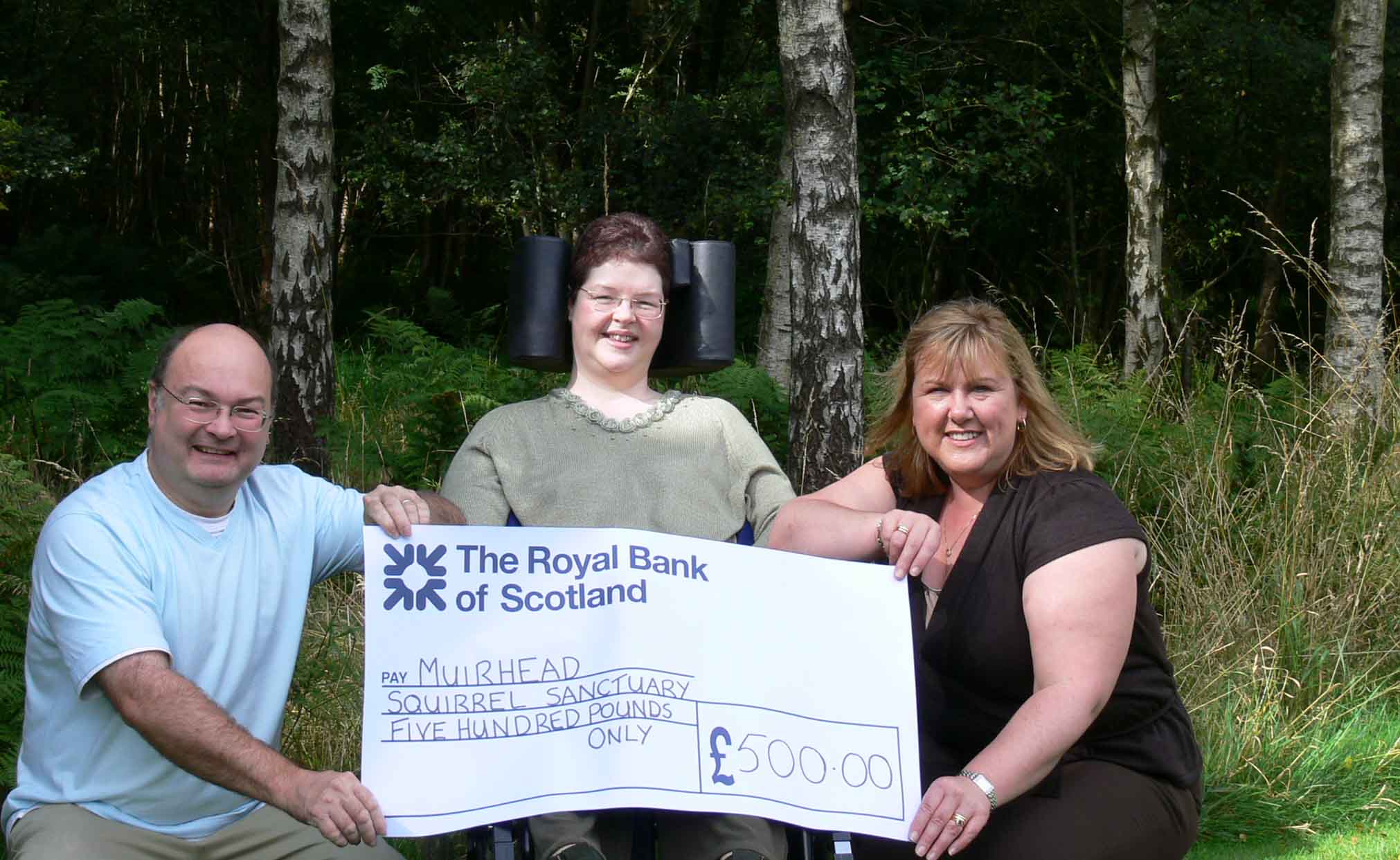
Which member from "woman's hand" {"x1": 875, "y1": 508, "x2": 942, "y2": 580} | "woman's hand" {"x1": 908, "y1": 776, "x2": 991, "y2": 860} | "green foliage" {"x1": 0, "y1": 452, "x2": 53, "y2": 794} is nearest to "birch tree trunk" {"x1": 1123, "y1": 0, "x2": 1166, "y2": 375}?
"woman's hand" {"x1": 875, "y1": 508, "x2": 942, "y2": 580}

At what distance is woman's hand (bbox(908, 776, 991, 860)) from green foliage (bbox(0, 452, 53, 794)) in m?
2.30

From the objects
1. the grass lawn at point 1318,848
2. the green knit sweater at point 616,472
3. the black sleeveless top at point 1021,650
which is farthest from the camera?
the grass lawn at point 1318,848

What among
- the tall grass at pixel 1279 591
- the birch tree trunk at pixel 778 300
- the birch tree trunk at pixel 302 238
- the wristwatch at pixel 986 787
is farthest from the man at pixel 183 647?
the birch tree trunk at pixel 778 300

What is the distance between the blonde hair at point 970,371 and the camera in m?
3.21

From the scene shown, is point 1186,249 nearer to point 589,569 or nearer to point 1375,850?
point 1375,850

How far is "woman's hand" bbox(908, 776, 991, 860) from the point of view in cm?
270

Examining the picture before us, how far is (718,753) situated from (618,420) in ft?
3.47

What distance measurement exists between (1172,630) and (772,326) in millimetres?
A: 6512

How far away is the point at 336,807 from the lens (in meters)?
2.58

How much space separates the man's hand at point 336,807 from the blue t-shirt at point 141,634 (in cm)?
36

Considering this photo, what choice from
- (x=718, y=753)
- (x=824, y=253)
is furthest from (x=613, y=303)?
(x=824, y=253)

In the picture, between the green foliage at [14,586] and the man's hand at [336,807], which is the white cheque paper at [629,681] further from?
the green foliage at [14,586]

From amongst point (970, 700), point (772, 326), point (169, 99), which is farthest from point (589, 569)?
point (169, 99)

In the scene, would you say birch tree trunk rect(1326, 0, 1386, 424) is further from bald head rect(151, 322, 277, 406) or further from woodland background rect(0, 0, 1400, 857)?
bald head rect(151, 322, 277, 406)
